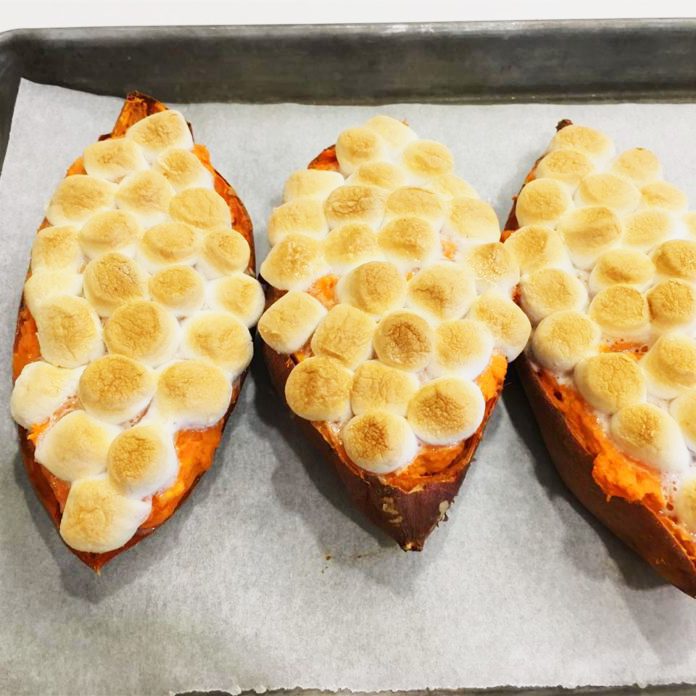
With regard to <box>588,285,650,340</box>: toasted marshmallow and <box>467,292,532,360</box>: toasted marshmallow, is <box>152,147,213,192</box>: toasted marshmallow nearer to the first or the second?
<box>467,292,532,360</box>: toasted marshmallow

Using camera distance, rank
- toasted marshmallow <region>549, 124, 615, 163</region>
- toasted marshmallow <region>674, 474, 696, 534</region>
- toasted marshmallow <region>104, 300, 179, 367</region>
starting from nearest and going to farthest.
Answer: toasted marshmallow <region>674, 474, 696, 534</region> < toasted marshmallow <region>104, 300, 179, 367</region> < toasted marshmallow <region>549, 124, 615, 163</region>

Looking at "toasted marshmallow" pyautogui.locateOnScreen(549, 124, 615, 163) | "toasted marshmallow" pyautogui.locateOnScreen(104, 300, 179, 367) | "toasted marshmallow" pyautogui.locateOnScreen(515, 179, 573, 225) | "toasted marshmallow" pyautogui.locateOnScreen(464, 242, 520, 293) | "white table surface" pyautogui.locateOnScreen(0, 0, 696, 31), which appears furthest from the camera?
"white table surface" pyautogui.locateOnScreen(0, 0, 696, 31)

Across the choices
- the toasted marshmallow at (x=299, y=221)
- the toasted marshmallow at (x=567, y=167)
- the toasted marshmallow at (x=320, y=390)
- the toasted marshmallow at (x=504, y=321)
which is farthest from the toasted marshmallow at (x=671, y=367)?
the toasted marshmallow at (x=299, y=221)

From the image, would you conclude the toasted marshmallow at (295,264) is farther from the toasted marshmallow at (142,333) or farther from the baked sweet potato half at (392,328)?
the toasted marshmallow at (142,333)

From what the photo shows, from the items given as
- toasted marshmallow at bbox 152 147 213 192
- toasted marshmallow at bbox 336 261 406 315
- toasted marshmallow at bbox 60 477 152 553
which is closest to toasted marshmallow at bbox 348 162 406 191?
toasted marshmallow at bbox 336 261 406 315

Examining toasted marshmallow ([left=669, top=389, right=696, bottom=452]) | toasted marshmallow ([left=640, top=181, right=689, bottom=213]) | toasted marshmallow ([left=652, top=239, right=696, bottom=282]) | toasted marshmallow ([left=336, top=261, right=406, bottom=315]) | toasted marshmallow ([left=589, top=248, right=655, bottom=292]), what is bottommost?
toasted marshmallow ([left=669, top=389, right=696, bottom=452])

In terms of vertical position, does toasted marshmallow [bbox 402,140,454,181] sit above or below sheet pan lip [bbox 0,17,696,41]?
below
